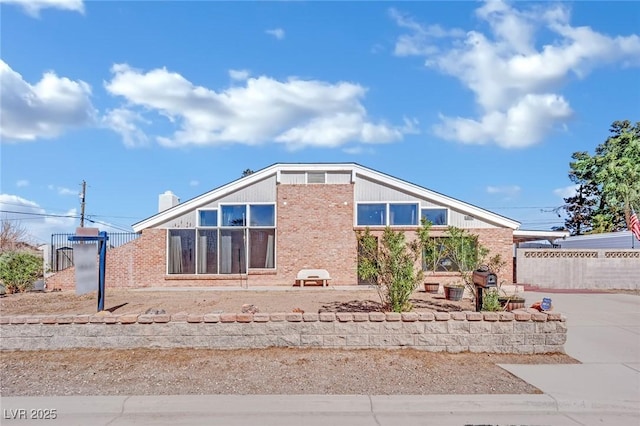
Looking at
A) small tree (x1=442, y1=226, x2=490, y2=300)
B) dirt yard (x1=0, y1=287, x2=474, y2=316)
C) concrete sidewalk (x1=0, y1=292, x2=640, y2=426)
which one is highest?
small tree (x1=442, y1=226, x2=490, y2=300)

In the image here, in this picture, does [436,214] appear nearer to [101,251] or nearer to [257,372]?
[101,251]

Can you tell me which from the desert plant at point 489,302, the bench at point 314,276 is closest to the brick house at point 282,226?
the bench at point 314,276

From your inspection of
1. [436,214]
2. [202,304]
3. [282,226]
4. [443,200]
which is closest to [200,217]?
[282,226]

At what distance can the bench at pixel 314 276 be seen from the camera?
58.6ft

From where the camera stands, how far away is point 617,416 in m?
5.07

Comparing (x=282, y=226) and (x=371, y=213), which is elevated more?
(x=371, y=213)

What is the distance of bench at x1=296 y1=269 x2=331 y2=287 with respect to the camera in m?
17.9

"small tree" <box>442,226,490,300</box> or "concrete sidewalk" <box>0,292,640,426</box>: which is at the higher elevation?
"small tree" <box>442,226,490,300</box>

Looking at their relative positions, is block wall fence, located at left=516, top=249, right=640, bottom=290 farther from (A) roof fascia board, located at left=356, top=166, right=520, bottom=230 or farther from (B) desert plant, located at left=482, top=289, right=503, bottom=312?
(B) desert plant, located at left=482, top=289, right=503, bottom=312

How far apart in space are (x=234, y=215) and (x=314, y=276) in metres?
4.31

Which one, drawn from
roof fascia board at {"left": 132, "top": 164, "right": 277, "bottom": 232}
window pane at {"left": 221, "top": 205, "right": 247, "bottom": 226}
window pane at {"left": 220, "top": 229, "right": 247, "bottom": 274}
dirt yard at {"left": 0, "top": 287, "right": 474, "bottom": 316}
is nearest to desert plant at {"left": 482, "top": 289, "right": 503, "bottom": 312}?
dirt yard at {"left": 0, "top": 287, "right": 474, "bottom": 316}

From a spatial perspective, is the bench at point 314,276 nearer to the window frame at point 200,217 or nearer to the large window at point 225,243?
the large window at point 225,243

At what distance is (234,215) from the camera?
1888cm

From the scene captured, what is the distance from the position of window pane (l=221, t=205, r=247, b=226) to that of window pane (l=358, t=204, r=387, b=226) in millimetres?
4929
